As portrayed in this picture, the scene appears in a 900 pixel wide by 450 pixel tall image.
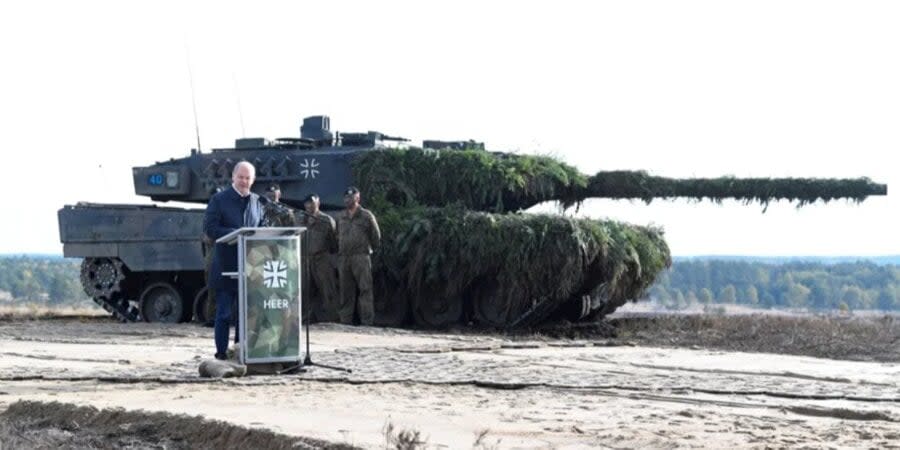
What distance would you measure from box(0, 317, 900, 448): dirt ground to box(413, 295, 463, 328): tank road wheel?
502 centimetres

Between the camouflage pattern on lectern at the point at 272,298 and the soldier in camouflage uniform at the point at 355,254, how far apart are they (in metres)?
7.82

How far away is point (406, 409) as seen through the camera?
400 inches

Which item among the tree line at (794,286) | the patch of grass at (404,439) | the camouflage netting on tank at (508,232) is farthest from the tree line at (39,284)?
the patch of grass at (404,439)

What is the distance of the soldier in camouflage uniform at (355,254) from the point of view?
20891mm

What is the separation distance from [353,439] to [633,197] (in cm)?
1669

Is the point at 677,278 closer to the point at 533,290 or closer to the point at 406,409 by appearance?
the point at 533,290

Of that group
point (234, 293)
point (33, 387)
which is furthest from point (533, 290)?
point (33, 387)

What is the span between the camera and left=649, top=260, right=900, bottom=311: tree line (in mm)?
34344

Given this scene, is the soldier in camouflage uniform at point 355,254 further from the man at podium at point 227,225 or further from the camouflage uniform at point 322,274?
the man at podium at point 227,225

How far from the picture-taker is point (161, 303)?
23.8m

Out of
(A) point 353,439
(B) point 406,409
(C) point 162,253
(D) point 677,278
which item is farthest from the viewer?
(D) point 677,278

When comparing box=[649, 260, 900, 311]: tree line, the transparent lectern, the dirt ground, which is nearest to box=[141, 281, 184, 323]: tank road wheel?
the dirt ground

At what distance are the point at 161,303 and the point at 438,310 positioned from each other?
12.4ft

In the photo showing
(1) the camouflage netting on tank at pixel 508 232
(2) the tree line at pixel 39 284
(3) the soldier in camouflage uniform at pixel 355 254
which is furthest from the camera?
(2) the tree line at pixel 39 284
